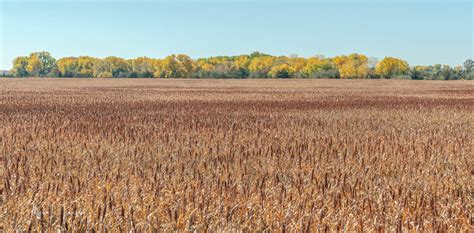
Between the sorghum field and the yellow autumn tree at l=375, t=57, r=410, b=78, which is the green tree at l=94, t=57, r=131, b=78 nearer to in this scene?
the yellow autumn tree at l=375, t=57, r=410, b=78

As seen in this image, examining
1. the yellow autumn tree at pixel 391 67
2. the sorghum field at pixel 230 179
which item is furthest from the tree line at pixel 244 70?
the sorghum field at pixel 230 179

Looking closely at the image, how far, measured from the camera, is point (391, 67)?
12625 cm

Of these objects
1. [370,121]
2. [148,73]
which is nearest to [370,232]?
[370,121]

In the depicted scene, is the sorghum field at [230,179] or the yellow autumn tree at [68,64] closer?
the sorghum field at [230,179]

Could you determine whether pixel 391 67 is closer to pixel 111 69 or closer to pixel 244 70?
pixel 244 70

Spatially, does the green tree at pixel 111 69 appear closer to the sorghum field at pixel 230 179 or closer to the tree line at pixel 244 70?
the tree line at pixel 244 70

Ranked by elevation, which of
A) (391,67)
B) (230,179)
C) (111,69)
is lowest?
(111,69)

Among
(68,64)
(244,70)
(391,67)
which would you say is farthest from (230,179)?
(68,64)

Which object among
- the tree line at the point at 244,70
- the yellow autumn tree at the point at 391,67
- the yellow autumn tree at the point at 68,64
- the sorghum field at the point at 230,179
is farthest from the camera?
the yellow autumn tree at the point at 68,64

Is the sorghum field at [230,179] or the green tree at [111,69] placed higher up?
the sorghum field at [230,179]

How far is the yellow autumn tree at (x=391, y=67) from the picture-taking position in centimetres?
12240

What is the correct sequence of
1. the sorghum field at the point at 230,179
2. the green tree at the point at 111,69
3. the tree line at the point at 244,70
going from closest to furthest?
the sorghum field at the point at 230,179
the tree line at the point at 244,70
the green tree at the point at 111,69

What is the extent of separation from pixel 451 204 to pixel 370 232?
1.57 metres

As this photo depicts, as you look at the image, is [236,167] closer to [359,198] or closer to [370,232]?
[359,198]
